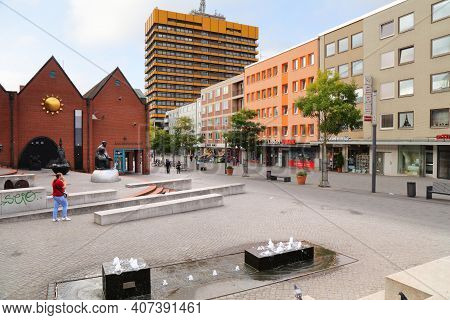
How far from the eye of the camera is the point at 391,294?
4.73 m

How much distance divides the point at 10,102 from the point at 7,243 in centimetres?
2715

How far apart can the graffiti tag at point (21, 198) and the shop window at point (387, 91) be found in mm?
32358

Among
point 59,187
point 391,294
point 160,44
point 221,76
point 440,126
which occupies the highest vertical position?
point 160,44

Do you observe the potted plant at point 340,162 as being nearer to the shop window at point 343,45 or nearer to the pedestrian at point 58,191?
the shop window at point 343,45

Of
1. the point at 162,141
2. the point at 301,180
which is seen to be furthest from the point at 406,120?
the point at 162,141

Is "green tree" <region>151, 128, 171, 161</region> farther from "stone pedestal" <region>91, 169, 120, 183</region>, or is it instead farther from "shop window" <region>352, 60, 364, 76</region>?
"stone pedestal" <region>91, 169, 120, 183</region>

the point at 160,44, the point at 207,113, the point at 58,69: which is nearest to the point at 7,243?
the point at 58,69

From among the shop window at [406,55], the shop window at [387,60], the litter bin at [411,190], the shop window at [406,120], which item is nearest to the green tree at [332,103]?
the litter bin at [411,190]

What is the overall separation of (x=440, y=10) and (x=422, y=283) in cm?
3306

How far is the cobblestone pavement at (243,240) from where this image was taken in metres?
6.83

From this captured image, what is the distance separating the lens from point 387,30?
35.0 m

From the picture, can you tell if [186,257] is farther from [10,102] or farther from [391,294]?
[10,102]

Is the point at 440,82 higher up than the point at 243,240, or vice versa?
the point at 440,82

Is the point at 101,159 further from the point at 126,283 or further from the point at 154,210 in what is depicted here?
the point at 126,283
